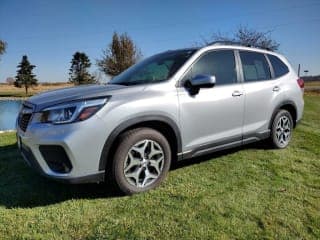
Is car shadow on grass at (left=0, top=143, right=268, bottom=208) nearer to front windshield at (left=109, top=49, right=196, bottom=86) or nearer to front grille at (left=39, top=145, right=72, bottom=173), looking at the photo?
front grille at (left=39, top=145, right=72, bottom=173)

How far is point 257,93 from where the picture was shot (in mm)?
4832

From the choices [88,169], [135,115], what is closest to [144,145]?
[135,115]

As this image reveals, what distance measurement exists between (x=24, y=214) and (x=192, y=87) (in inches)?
89.5

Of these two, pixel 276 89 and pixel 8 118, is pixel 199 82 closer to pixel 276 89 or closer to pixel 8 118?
pixel 276 89

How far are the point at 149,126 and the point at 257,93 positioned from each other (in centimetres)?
192

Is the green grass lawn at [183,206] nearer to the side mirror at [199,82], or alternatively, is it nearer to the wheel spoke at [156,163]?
the wheel spoke at [156,163]

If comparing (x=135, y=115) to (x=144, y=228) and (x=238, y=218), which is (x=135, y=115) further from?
(x=238, y=218)

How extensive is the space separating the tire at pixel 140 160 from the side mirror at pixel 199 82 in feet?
2.27

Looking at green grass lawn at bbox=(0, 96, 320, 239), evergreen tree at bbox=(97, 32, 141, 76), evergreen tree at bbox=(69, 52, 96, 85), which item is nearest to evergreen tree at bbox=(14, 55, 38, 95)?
evergreen tree at bbox=(69, 52, 96, 85)

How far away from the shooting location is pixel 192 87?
398 cm

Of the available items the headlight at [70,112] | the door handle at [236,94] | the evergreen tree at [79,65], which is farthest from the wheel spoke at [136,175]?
the evergreen tree at [79,65]

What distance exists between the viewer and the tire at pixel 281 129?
17.4 ft

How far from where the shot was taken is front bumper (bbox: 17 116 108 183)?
3158 millimetres

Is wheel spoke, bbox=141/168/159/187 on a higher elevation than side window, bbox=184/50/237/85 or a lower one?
lower
